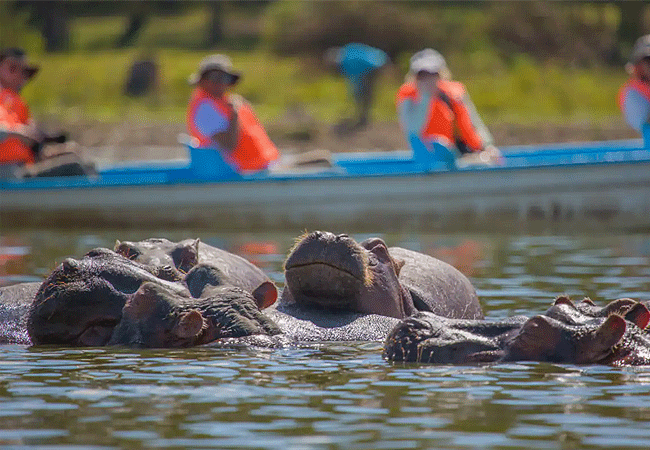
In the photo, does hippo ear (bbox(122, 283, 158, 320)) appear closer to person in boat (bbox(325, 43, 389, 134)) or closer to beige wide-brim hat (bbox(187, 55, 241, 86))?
beige wide-brim hat (bbox(187, 55, 241, 86))

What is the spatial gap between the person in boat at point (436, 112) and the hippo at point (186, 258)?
25.9 ft

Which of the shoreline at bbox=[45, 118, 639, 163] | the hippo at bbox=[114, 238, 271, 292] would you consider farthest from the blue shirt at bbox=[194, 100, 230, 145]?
the shoreline at bbox=[45, 118, 639, 163]

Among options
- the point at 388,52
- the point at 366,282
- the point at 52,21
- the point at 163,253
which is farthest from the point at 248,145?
the point at 52,21

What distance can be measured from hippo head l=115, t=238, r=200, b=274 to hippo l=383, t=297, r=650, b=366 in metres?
2.15

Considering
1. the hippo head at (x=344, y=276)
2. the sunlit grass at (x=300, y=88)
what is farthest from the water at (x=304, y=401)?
the sunlit grass at (x=300, y=88)

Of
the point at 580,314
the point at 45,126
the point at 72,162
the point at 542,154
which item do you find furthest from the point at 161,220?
the point at 45,126

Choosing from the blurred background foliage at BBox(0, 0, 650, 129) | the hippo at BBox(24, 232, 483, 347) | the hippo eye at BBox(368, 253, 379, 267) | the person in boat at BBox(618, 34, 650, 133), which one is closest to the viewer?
the hippo at BBox(24, 232, 483, 347)

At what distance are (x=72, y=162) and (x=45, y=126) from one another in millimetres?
14543

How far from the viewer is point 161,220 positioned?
58.0 ft

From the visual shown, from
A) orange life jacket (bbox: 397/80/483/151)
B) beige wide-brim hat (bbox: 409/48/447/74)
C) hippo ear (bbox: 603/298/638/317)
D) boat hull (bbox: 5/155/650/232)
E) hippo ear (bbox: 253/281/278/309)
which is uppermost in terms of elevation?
beige wide-brim hat (bbox: 409/48/447/74)

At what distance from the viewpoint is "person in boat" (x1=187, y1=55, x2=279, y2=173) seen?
1694 centimetres

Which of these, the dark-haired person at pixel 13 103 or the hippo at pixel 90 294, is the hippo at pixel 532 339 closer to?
the hippo at pixel 90 294

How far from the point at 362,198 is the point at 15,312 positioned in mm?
8531

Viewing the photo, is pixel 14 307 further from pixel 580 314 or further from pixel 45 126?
pixel 45 126
